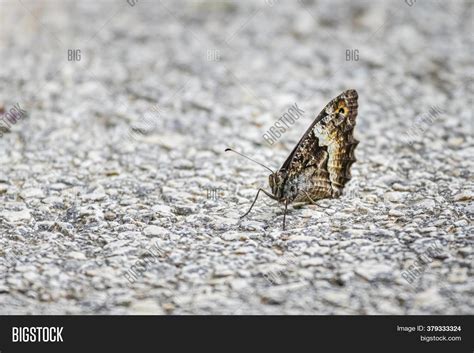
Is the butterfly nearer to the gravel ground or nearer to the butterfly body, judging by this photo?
the butterfly body

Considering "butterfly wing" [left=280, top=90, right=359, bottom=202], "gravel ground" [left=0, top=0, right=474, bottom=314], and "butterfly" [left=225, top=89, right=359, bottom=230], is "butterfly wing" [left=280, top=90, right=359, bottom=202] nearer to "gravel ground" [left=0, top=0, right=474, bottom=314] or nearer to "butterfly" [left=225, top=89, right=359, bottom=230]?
"butterfly" [left=225, top=89, right=359, bottom=230]

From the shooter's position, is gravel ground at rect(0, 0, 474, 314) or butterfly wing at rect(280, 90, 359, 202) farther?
butterfly wing at rect(280, 90, 359, 202)

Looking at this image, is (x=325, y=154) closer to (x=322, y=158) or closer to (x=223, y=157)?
(x=322, y=158)

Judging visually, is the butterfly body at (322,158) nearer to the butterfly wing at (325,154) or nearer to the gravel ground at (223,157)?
the butterfly wing at (325,154)

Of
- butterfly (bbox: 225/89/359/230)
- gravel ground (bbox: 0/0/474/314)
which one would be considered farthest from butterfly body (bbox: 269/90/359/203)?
gravel ground (bbox: 0/0/474/314)

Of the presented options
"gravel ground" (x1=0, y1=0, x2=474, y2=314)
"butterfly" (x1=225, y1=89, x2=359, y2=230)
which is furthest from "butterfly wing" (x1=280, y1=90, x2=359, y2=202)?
"gravel ground" (x1=0, y1=0, x2=474, y2=314)
